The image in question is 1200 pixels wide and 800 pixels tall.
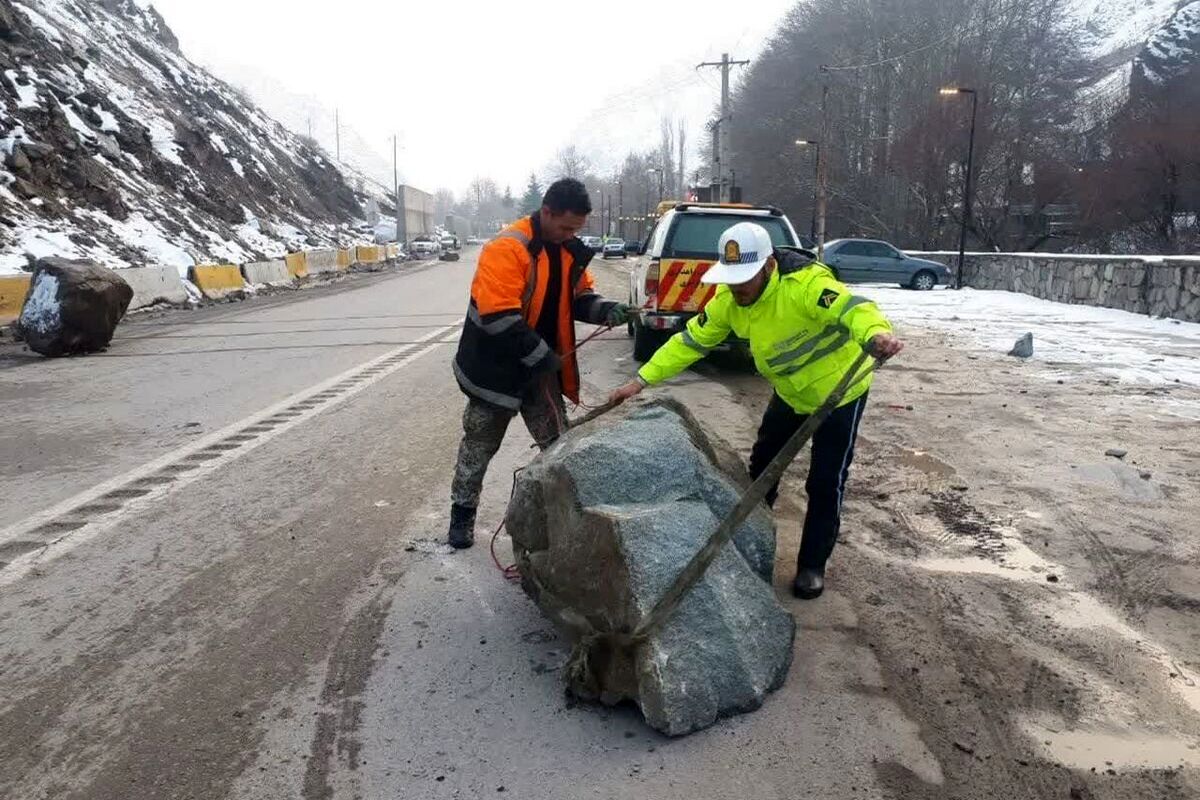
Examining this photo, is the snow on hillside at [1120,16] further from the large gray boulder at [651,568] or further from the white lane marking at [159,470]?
the large gray boulder at [651,568]

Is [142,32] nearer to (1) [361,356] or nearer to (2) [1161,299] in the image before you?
(1) [361,356]

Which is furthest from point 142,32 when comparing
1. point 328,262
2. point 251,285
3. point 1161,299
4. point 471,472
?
point 471,472

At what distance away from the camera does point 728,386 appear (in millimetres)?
9109

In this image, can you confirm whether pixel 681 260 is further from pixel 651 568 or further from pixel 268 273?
pixel 268 273

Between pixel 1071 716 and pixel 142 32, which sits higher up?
pixel 142 32

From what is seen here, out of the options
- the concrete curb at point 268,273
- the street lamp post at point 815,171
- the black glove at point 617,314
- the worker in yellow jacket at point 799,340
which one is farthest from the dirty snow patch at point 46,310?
the street lamp post at point 815,171

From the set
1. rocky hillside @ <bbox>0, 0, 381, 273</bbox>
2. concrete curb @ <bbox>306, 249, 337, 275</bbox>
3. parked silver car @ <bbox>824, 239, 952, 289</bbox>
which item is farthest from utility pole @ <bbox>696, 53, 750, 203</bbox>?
rocky hillside @ <bbox>0, 0, 381, 273</bbox>

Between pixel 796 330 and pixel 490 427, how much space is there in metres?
1.53

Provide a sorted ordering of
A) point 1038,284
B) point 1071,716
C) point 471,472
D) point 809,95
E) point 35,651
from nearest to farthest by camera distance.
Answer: point 1071,716, point 35,651, point 471,472, point 1038,284, point 809,95

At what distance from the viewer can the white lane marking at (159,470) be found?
438cm

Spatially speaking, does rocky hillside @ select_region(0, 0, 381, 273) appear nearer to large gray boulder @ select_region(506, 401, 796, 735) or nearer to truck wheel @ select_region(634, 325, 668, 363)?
truck wheel @ select_region(634, 325, 668, 363)

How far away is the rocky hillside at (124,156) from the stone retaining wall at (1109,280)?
20949mm

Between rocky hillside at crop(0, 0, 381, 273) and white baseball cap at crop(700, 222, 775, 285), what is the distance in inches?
690

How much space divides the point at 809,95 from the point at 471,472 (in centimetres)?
5682
